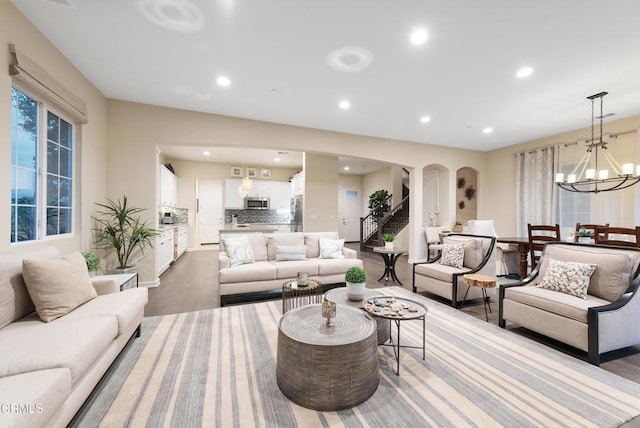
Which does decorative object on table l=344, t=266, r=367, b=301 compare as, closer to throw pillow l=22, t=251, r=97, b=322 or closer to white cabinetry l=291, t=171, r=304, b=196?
throw pillow l=22, t=251, r=97, b=322

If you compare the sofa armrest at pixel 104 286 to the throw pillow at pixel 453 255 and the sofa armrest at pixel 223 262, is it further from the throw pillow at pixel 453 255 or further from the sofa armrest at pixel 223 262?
the throw pillow at pixel 453 255

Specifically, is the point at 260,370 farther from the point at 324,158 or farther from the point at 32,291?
the point at 324,158

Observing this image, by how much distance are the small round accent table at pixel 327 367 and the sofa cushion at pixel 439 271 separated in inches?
84.9

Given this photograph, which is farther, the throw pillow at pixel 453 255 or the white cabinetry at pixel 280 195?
the white cabinetry at pixel 280 195

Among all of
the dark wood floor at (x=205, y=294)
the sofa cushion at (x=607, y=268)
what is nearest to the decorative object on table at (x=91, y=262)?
the dark wood floor at (x=205, y=294)

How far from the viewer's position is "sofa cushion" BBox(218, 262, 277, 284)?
3.61 meters

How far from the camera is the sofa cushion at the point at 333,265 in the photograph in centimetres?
419

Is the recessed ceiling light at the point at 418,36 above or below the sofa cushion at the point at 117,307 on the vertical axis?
above

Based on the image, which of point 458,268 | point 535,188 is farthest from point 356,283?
point 535,188

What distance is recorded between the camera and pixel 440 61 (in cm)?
318

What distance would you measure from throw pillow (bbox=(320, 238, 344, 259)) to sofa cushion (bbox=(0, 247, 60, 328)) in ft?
11.0

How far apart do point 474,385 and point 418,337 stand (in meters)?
0.76

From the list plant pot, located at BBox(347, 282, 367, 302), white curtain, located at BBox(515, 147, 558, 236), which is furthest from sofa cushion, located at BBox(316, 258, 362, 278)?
white curtain, located at BBox(515, 147, 558, 236)

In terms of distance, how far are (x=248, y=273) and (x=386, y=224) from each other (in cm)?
622
